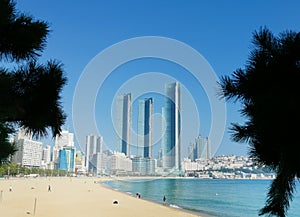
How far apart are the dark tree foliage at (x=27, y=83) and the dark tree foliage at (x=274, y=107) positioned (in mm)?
1158

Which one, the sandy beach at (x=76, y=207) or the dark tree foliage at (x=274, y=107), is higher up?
the dark tree foliage at (x=274, y=107)

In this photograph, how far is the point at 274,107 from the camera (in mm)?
1604

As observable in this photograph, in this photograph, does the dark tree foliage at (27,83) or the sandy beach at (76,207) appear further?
the sandy beach at (76,207)

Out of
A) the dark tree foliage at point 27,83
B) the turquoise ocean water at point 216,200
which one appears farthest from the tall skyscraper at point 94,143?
the dark tree foliage at point 27,83

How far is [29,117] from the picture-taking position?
2193mm

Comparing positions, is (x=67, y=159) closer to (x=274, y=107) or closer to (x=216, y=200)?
(x=216, y=200)

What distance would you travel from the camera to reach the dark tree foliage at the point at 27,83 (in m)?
1.90

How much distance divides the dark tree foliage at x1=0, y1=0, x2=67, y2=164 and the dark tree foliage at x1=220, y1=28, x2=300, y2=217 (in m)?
1.16

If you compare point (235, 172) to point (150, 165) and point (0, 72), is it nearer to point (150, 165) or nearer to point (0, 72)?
point (150, 165)

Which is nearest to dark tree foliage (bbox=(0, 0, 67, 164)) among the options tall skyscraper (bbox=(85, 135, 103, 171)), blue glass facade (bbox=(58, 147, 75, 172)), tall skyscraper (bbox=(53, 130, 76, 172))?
tall skyscraper (bbox=(85, 135, 103, 171))

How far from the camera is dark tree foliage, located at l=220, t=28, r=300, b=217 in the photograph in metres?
1.63

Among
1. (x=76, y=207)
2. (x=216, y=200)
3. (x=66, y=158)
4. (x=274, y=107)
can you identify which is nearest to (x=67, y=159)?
(x=66, y=158)

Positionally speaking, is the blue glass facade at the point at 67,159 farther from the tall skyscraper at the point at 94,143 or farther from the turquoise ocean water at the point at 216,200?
the turquoise ocean water at the point at 216,200

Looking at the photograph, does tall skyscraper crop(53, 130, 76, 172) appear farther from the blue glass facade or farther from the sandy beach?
the sandy beach
